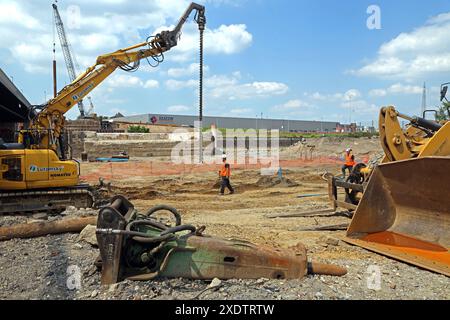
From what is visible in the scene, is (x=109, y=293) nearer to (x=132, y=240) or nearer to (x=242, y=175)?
(x=132, y=240)

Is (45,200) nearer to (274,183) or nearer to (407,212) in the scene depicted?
(407,212)

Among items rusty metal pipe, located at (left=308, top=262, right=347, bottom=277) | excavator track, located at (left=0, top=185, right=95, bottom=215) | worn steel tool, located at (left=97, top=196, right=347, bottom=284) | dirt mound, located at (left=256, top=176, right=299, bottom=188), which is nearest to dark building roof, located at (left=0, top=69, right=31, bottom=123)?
excavator track, located at (left=0, top=185, right=95, bottom=215)

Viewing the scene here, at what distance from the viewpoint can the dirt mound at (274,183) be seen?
16.4 meters

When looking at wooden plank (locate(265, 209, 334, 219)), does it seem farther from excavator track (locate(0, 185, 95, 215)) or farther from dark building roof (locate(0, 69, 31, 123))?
dark building roof (locate(0, 69, 31, 123))

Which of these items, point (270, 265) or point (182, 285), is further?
point (270, 265)

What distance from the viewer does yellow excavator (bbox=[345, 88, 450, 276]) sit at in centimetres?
565

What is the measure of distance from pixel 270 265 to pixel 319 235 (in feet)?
9.97

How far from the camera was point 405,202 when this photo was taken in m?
6.25

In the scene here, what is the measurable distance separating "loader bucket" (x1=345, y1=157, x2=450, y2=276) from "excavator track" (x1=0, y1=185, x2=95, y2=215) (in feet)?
21.8

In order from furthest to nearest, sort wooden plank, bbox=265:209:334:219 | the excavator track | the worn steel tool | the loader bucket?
1. the excavator track
2. wooden plank, bbox=265:209:334:219
3. the loader bucket
4. the worn steel tool

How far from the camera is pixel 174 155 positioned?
3316cm

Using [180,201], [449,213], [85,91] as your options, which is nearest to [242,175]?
[180,201]

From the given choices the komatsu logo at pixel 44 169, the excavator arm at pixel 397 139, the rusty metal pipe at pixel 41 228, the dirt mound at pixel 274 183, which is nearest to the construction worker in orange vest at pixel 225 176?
the dirt mound at pixel 274 183

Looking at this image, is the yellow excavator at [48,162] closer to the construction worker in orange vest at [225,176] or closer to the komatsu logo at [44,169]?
the komatsu logo at [44,169]
